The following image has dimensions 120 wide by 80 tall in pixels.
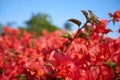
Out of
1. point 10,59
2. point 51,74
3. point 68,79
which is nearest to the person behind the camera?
point 68,79

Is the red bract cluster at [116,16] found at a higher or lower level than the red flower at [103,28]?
higher

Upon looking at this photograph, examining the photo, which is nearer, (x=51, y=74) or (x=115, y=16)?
(x=51, y=74)

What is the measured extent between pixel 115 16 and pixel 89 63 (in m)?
0.89

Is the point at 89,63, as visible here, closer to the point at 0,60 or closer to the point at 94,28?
the point at 94,28

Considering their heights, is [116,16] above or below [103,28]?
above

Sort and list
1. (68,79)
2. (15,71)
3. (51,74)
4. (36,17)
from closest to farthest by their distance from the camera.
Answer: (68,79), (51,74), (15,71), (36,17)

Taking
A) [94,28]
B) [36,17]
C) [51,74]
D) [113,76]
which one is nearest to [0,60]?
[94,28]

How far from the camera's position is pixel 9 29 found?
8703mm

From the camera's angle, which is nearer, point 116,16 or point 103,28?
point 103,28

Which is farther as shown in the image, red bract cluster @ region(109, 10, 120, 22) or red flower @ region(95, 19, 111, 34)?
red bract cluster @ region(109, 10, 120, 22)

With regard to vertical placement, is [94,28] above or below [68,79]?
above


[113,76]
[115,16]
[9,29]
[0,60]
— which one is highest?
[9,29]

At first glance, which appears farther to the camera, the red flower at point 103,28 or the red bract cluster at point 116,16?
the red bract cluster at point 116,16

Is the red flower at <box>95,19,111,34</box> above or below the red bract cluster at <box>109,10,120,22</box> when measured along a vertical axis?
below
